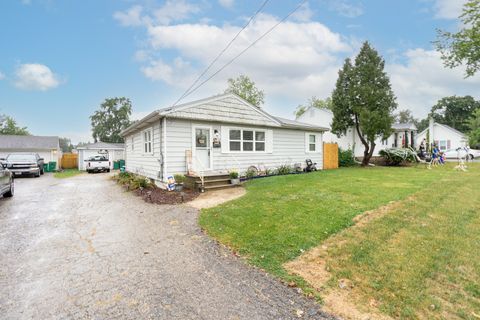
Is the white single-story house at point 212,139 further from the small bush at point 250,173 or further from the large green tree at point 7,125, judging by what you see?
the large green tree at point 7,125

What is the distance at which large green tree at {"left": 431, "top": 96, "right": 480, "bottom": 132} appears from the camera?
1988 inches

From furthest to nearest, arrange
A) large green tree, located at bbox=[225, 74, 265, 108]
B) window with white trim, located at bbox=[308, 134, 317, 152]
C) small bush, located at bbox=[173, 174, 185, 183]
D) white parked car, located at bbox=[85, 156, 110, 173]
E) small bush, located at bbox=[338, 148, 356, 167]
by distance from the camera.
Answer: large green tree, located at bbox=[225, 74, 265, 108], white parked car, located at bbox=[85, 156, 110, 173], small bush, located at bbox=[338, 148, 356, 167], window with white trim, located at bbox=[308, 134, 317, 152], small bush, located at bbox=[173, 174, 185, 183]

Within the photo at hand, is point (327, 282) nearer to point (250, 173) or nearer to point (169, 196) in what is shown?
point (169, 196)

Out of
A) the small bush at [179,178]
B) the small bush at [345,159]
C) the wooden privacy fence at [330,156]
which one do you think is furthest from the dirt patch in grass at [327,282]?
the small bush at [345,159]

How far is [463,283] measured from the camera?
8.96 feet

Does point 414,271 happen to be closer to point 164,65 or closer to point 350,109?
point 164,65

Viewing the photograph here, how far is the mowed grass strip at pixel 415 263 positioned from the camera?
93.9 inches

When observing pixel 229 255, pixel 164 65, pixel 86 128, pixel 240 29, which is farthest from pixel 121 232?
pixel 86 128

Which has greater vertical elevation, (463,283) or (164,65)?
(164,65)

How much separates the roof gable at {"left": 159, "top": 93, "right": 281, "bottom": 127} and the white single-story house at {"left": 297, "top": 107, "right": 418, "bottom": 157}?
40.9ft

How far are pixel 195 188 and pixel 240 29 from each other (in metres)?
5.97

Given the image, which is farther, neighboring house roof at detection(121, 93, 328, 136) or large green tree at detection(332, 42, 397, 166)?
large green tree at detection(332, 42, 397, 166)

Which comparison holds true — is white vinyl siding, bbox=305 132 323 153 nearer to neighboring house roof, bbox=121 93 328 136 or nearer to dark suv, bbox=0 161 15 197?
neighboring house roof, bbox=121 93 328 136

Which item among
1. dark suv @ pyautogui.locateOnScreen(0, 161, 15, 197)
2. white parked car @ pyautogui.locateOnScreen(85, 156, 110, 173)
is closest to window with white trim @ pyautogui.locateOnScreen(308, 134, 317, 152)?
dark suv @ pyautogui.locateOnScreen(0, 161, 15, 197)
